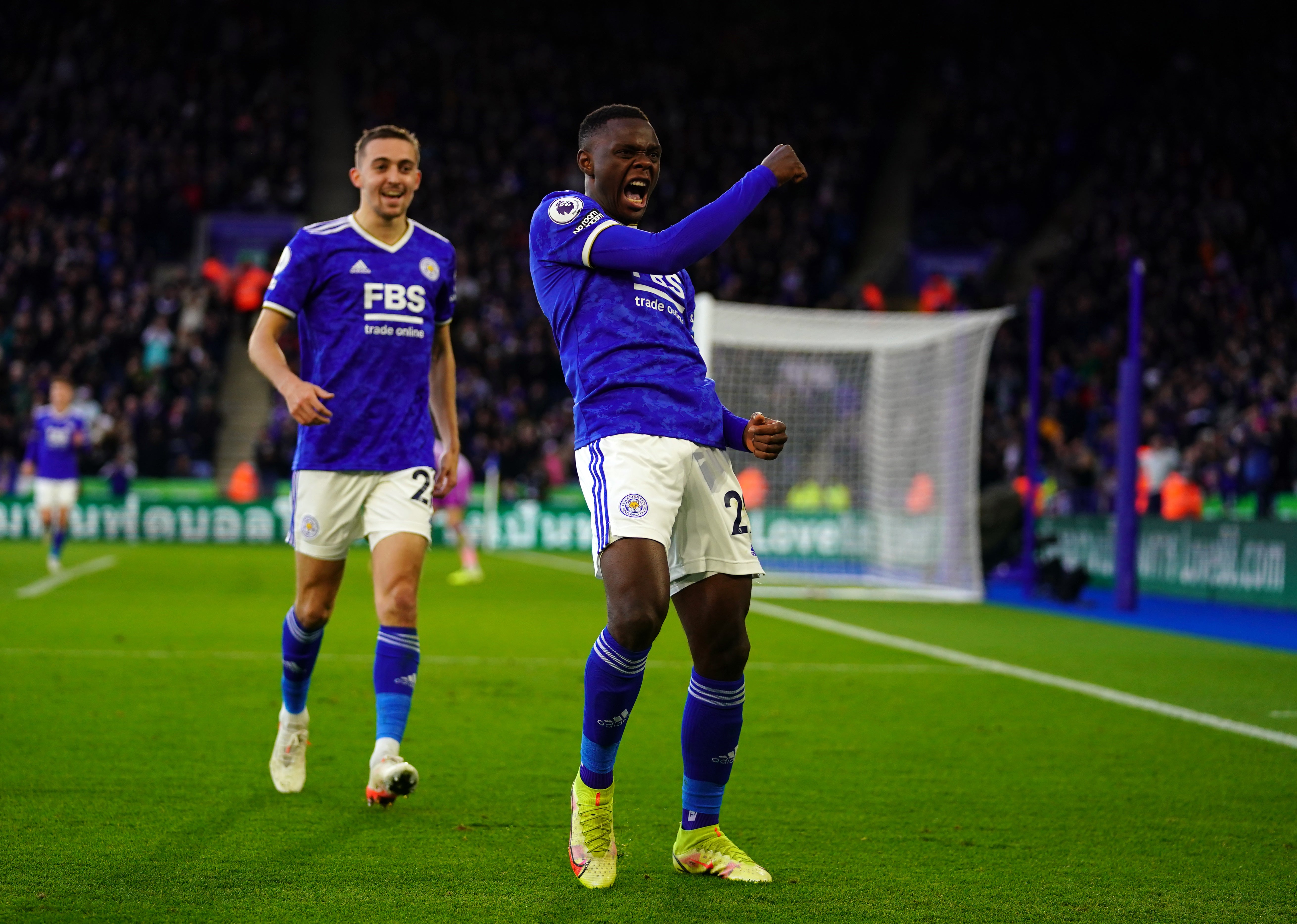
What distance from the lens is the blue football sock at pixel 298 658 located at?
4684 millimetres

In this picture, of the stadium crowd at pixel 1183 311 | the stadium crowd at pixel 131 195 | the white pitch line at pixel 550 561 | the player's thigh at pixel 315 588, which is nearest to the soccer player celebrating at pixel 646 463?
the player's thigh at pixel 315 588

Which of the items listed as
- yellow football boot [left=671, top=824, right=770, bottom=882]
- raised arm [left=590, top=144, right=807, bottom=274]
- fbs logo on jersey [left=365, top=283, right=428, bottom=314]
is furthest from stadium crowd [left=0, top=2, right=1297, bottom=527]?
raised arm [left=590, top=144, right=807, bottom=274]

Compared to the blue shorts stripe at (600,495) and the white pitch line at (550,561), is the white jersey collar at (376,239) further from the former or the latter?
the white pitch line at (550,561)

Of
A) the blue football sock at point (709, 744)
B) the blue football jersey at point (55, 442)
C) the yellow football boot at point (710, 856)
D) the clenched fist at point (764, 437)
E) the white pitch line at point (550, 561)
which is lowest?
the white pitch line at point (550, 561)

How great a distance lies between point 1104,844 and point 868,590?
11.1 m

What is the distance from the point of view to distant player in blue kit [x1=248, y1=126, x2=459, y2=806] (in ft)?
15.0

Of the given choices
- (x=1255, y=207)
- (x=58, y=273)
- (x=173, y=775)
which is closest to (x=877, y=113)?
(x=1255, y=207)

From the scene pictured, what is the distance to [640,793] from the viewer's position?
461 cm

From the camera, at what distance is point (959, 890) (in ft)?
11.3

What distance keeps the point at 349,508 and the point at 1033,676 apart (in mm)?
4870

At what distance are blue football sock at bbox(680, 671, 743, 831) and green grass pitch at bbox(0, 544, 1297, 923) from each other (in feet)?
0.63

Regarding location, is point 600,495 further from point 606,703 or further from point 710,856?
point 710,856

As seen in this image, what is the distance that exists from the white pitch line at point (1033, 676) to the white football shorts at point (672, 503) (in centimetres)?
334

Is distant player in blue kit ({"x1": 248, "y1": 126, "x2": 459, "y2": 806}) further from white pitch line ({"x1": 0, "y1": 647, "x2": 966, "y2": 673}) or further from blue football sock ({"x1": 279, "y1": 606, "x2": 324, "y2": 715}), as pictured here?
white pitch line ({"x1": 0, "y1": 647, "x2": 966, "y2": 673})
